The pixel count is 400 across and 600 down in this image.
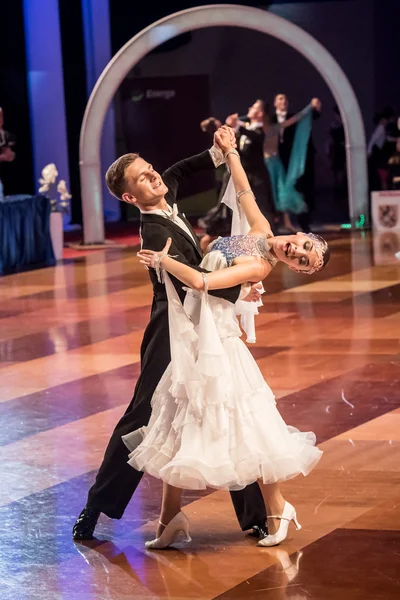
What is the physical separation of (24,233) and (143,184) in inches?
334

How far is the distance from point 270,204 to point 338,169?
480 cm

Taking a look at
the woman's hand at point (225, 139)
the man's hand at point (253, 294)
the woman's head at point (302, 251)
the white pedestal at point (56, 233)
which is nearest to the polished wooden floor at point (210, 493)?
the man's hand at point (253, 294)

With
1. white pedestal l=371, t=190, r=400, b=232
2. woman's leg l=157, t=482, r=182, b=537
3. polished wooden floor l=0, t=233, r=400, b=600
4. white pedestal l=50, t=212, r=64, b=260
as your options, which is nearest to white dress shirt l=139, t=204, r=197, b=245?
woman's leg l=157, t=482, r=182, b=537

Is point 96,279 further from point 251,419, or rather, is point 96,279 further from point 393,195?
point 251,419

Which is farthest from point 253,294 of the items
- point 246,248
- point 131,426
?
point 131,426

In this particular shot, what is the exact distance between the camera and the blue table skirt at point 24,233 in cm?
1177

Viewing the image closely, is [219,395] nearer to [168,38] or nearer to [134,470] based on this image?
[134,470]

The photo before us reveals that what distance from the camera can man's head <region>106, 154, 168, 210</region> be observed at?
12.5 ft

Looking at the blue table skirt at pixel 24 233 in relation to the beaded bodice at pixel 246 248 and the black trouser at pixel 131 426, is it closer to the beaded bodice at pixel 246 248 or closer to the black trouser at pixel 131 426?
the black trouser at pixel 131 426

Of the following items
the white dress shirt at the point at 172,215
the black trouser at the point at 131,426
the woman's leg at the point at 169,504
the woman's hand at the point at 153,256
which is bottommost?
the woman's leg at the point at 169,504

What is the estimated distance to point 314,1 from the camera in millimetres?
18188

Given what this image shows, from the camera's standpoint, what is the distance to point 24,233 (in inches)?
476

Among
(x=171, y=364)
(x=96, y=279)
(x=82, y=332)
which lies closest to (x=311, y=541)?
(x=171, y=364)

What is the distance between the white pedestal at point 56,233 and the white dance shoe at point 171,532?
8.88 meters
